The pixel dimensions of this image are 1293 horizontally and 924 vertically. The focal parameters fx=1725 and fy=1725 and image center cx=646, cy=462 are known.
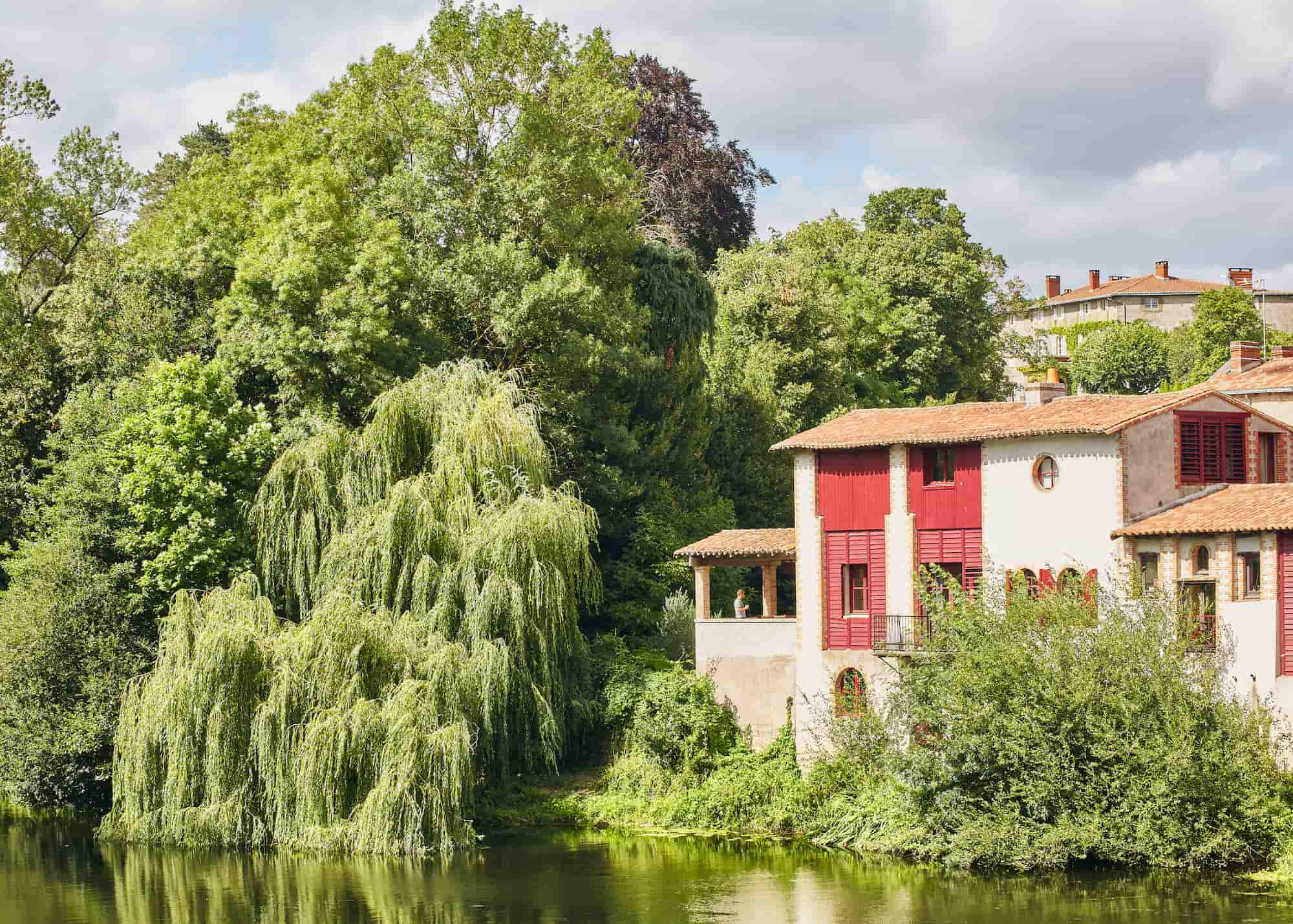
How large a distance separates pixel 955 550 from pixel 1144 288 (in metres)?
86.6

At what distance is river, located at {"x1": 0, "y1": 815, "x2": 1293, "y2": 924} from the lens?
2923 centimetres

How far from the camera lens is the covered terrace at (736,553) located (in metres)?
42.1

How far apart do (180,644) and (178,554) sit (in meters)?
4.78

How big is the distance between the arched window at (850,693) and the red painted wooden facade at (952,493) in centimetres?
367

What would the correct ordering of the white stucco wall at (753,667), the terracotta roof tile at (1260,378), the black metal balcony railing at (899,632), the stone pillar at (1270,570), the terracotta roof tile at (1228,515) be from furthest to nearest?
the terracotta roof tile at (1260,378), the white stucco wall at (753,667), the black metal balcony railing at (899,632), the terracotta roof tile at (1228,515), the stone pillar at (1270,570)

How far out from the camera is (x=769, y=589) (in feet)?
146

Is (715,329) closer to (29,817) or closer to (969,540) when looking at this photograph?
(969,540)

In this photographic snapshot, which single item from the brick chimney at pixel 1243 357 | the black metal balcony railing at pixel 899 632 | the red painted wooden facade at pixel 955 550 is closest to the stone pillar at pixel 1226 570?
the red painted wooden facade at pixel 955 550

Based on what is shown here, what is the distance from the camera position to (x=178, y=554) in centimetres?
4075

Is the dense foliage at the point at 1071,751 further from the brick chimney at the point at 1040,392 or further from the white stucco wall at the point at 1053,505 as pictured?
the brick chimney at the point at 1040,392

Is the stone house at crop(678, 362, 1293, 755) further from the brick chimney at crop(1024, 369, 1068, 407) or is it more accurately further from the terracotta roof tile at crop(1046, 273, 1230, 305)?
the terracotta roof tile at crop(1046, 273, 1230, 305)

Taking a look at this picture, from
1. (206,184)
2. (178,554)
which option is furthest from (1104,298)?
(178,554)

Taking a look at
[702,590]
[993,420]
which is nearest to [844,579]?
[702,590]

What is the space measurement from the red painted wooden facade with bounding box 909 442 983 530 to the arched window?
3.67m
